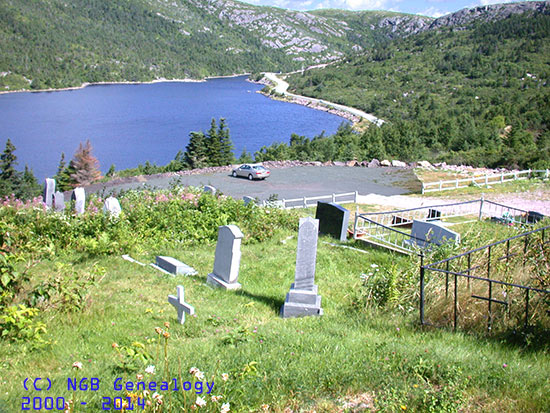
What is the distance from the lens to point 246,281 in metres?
9.70

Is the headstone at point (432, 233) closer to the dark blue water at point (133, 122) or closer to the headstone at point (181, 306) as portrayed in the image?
the headstone at point (181, 306)

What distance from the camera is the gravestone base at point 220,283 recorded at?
889 centimetres

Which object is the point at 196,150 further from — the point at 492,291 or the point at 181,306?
the point at 492,291

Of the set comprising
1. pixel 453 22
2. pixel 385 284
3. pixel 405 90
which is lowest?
pixel 385 284

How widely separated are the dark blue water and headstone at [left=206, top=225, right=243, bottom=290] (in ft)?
182

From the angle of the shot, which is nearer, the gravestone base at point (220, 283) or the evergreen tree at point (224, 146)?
the gravestone base at point (220, 283)

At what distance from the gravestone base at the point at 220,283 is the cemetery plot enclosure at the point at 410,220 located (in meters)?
4.34

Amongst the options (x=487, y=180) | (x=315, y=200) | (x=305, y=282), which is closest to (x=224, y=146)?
(x=487, y=180)

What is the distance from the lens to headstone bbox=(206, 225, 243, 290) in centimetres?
891

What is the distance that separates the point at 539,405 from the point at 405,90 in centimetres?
12522

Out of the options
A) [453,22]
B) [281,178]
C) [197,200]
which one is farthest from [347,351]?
[453,22]

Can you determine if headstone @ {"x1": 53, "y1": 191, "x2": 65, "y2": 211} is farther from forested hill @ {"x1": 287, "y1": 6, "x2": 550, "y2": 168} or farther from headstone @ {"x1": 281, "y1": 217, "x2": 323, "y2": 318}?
forested hill @ {"x1": 287, "y1": 6, "x2": 550, "y2": 168}

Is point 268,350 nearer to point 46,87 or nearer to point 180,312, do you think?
point 180,312

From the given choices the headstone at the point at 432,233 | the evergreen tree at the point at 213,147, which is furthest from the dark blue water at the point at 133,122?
the headstone at the point at 432,233
